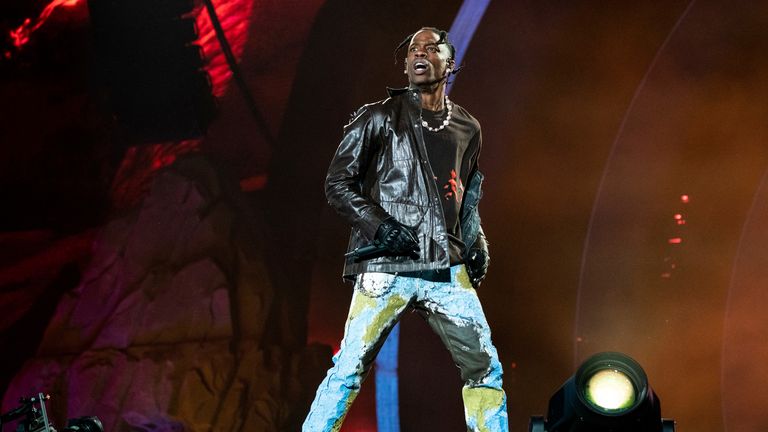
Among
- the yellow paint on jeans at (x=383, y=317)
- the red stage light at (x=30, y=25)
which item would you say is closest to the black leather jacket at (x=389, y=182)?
the yellow paint on jeans at (x=383, y=317)

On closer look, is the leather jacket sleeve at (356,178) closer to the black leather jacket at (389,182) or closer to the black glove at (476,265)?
the black leather jacket at (389,182)

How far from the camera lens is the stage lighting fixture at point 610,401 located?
278 centimetres

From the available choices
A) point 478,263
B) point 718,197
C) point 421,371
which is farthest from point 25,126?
point 718,197

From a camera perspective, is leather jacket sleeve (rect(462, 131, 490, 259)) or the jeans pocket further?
leather jacket sleeve (rect(462, 131, 490, 259))

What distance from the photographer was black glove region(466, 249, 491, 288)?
3388 millimetres

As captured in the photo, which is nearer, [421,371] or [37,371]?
[421,371]

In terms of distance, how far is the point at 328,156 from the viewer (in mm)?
5242

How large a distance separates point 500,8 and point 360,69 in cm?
86

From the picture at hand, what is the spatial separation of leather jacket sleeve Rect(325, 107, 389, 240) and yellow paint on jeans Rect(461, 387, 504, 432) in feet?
2.15

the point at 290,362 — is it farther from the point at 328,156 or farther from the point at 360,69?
the point at 360,69

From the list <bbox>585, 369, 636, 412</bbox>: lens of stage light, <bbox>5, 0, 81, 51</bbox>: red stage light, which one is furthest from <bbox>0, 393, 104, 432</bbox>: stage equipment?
<bbox>5, 0, 81, 51</bbox>: red stage light

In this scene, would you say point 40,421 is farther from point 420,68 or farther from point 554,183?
point 554,183

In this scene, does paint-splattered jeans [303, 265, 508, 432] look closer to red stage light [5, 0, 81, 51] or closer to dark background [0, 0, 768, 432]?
dark background [0, 0, 768, 432]

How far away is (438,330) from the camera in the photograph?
10.6ft
